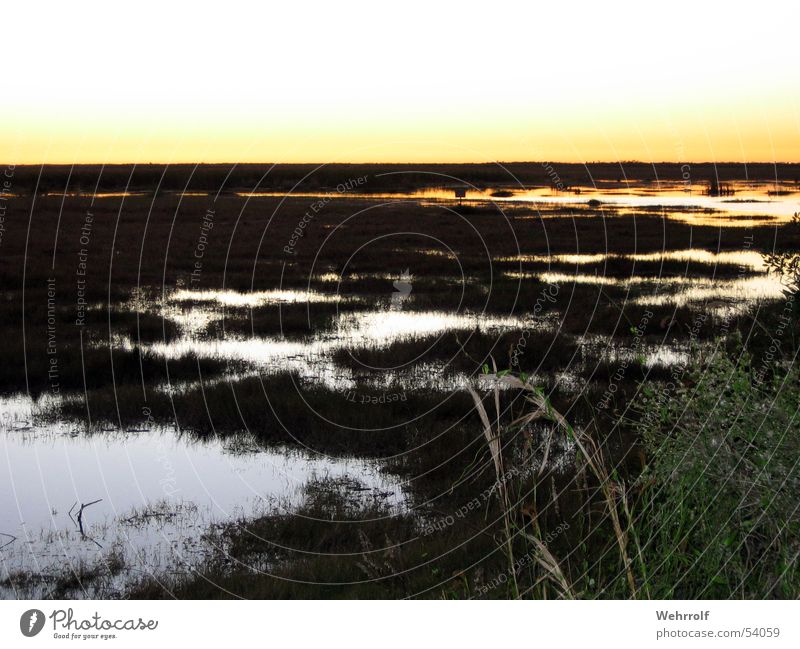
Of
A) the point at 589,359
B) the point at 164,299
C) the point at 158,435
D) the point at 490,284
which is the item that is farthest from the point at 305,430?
the point at 490,284

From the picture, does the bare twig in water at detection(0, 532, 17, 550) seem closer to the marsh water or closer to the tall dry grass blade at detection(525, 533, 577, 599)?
the marsh water

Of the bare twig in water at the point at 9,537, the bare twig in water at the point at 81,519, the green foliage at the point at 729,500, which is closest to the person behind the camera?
the green foliage at the point at 729,500

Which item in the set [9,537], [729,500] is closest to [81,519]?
[9,537]

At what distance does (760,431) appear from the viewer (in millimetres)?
4367

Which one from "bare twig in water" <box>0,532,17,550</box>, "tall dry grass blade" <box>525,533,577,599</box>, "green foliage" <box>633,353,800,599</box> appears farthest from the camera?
"bare twig in water" <box>0,532,17,550</box>

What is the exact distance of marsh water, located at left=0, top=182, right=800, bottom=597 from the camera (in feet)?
23.4

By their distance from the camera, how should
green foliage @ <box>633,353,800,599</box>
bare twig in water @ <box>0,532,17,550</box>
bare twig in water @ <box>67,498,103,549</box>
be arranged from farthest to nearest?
bare twig in water @ <box>67,498,103,549</box>, bare twig in water @ <box>0,532,17,550</box>, green foliage @ <box>633,353,800,599</box>

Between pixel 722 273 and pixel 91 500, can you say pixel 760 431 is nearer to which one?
pixel 91 500

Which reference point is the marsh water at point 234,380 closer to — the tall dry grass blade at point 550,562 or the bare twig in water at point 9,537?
the bare twig in water at point 9,537

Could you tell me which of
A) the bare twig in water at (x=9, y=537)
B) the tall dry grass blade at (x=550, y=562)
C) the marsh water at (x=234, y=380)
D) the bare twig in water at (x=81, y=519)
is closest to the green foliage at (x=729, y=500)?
the tall dry grass blade at (x=550, y=562)

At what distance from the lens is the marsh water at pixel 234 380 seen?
7.14 m

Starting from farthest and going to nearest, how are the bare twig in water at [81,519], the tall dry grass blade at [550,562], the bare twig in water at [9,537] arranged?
the bare twig in water at [81,519] < the bare twig in water at [9,537] < the tall dry grass blade at [550,562]

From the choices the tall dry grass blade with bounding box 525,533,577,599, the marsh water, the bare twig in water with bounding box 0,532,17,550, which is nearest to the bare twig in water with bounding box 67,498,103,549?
the marsh water
